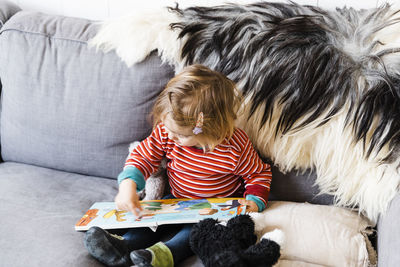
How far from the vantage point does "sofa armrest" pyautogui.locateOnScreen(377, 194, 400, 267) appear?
2.97ft

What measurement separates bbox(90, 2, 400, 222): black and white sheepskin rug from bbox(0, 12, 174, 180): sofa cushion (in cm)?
11

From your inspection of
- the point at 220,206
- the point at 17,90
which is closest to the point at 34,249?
the point at 220,206

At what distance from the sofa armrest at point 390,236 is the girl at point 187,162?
12.8 inches

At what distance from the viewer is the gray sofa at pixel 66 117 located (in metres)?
1.29

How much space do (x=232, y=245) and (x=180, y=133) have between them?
33 centimetres

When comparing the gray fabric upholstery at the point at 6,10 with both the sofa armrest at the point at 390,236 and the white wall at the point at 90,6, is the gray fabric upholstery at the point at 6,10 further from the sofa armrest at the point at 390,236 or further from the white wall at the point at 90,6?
the sofa armrest at the point at 390,236

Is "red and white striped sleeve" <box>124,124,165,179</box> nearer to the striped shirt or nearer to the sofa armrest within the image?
the striped shirt

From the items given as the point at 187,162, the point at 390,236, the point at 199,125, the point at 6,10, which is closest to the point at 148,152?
the point at 187,162

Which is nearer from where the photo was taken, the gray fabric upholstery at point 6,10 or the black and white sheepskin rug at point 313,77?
the black and white sheepskin rug at point 313,77

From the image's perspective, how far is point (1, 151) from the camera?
1508 millimetres

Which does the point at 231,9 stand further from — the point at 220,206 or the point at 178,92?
the point at 220,206

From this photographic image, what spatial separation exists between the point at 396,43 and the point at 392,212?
0.47m

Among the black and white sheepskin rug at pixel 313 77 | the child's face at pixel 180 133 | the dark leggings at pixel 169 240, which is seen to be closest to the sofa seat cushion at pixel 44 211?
the dark leggings at pixel 169 240

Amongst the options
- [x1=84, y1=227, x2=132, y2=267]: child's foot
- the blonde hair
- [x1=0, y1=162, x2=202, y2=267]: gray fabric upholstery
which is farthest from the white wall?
[x1=84, y1=227, x2=132, y2=267]: child's foot
